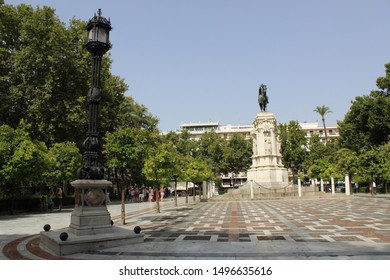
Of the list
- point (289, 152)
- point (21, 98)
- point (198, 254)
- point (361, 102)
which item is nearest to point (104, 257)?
point (198, 254)

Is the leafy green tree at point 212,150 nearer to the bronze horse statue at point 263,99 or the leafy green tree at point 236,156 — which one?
the leafy green tree at point 236,156

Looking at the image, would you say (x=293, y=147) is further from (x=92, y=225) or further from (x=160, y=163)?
(x=92, y=225)

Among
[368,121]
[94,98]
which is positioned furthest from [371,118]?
[94,98]

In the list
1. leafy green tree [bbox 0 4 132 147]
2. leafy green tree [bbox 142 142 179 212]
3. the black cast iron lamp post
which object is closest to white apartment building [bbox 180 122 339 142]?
leafy green tree [bbox 0 4 132 147]

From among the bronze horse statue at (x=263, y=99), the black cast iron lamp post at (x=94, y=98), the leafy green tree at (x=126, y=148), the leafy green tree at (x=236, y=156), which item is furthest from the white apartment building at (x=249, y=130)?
the black cast iron lamp post at (x=94, y=98)

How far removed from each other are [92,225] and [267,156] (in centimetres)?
3138

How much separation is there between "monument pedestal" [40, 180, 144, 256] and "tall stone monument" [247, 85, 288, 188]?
97.7ft

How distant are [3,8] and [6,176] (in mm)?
17241

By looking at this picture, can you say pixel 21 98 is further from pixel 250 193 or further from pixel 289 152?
pixel 289 152

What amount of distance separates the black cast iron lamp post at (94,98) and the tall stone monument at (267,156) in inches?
1178

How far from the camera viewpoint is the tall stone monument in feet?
123

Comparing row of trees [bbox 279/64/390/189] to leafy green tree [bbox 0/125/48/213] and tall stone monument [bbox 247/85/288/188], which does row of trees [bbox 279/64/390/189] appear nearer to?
tall stone monument [bbox 247/85/288/188]

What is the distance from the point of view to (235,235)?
1020cm

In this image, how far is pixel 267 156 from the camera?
38.1m
